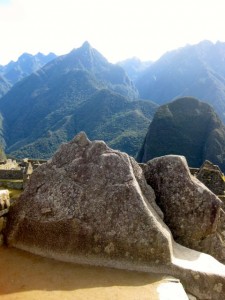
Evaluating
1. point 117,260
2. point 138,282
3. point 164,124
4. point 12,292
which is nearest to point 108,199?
point 117,260

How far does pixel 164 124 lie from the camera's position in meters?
135

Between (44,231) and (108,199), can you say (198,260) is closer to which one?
(108,199)

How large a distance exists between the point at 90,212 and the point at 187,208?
2.90 meters

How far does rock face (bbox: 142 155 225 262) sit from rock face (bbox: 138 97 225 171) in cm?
10487

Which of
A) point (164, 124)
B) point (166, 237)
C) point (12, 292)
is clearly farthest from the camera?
point (164, 124)

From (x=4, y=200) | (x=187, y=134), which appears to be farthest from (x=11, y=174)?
(x=187, y=134)

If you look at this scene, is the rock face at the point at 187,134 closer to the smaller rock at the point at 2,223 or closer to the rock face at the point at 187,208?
the rock face at the point at 187,208

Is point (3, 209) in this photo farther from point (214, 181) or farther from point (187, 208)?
point (214, 181)

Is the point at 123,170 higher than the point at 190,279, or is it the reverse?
the point at 123,170

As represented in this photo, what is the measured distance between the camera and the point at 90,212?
1099 centimetres

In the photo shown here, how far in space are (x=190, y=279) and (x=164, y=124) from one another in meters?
127

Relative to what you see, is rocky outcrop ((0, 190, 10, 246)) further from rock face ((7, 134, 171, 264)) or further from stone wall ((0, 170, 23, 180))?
stone wall ((0, 170, 23, 180))

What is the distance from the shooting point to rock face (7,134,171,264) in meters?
10.5

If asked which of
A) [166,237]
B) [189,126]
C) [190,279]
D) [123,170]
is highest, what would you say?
[123,170]
